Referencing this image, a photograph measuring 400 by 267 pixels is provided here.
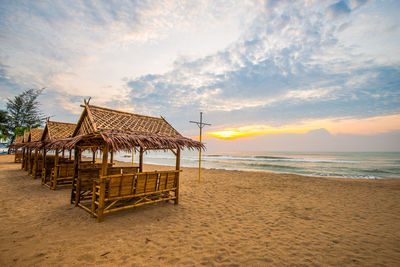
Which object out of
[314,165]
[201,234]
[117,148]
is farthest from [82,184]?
[314,165]

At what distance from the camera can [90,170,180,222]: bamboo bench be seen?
5.20 metres

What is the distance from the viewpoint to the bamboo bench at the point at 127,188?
520 centimetres

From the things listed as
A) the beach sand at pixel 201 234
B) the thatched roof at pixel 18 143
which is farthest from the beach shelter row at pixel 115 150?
the thatched roof at pixel 18 143

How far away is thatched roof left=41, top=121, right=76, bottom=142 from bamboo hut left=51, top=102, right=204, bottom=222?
2.73 metres

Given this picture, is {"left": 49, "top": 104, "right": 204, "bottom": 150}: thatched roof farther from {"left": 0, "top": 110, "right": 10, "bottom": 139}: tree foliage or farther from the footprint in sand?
{"left": 0, "top": 110, "right": 10, "bottom": 139}: tree foliage

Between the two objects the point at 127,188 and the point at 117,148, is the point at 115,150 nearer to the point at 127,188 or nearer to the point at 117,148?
the point at 117,148

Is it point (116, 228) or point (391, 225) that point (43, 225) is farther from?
point (391, 225)

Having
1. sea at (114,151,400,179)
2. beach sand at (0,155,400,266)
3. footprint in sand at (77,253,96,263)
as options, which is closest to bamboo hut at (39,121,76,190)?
beach sand at (0,155,400,266)

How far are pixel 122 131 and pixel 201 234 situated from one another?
3.97 metres

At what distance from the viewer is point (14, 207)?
6.29 m

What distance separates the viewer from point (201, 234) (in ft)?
15.3

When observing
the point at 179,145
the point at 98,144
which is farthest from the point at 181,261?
the point at 98,144

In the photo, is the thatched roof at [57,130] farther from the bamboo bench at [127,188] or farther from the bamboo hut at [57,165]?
the bamboo bench at [127,188]

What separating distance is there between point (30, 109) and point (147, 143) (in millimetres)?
47377
